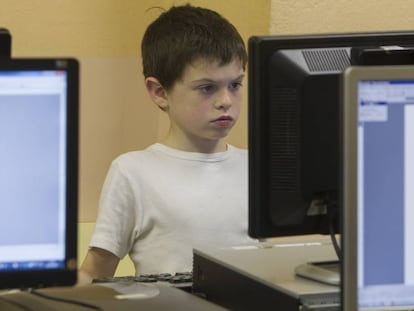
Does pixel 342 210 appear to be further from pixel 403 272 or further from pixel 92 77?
pixel 92 77

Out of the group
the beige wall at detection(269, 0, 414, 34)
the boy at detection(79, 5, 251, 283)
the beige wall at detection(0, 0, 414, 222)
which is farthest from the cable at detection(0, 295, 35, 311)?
the beige wall at detection(0, 0, 414, 222)

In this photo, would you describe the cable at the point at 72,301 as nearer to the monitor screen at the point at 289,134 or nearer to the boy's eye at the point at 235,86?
the monitor screen at the point at 289,134

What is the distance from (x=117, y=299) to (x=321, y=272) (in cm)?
29

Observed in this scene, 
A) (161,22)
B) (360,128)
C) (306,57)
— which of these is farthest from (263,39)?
(161,22)

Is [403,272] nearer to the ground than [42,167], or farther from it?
nearer to the ground

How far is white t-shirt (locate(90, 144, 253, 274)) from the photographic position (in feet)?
6.08

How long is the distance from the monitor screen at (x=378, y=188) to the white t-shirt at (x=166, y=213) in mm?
693

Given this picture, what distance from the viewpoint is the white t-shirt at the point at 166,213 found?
1853 millimetres

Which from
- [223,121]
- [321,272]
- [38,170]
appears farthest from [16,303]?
[223,121]

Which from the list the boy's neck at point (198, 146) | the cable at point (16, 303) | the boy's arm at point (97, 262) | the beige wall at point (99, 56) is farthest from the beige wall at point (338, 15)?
the cable at point (16, 303)

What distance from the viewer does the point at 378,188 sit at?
1146mm

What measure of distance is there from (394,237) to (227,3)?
1.68 meters

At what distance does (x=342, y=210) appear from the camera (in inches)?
44.2

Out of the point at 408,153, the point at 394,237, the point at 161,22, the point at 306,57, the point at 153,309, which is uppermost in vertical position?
the point at 161,22
